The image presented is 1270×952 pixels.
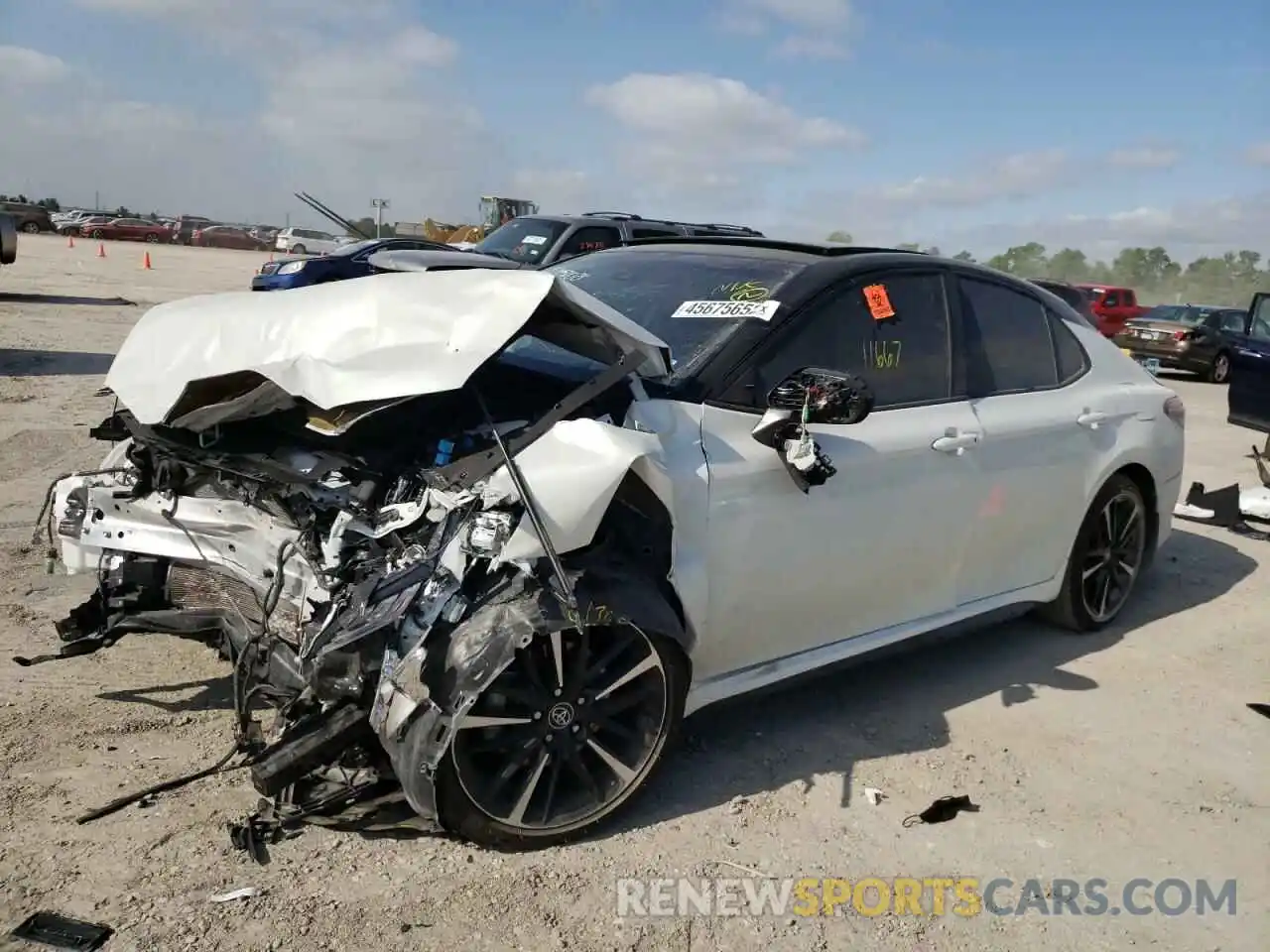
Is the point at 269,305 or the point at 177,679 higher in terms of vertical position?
the point at 269,305

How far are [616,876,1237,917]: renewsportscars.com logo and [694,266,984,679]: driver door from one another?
0.69 metres

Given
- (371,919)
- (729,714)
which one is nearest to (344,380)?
(371,919)

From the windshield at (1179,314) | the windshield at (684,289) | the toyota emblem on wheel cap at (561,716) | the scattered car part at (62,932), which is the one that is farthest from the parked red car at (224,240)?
the scattered car part at (62,932)

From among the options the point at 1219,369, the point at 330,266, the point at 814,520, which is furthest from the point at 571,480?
the point at 1219,369

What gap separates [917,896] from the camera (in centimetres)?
302

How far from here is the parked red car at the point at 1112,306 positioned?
75.6 ft

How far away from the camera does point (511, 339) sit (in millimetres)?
2930

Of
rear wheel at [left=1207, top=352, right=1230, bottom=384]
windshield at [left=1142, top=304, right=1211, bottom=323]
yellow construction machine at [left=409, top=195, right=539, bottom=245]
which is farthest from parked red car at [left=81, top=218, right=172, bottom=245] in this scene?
rear wheel at [left=1207, top=352, right=1230, bottom=384]

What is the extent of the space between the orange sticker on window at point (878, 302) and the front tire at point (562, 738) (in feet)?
5.19

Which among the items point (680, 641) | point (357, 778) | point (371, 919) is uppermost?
point (680, 641)

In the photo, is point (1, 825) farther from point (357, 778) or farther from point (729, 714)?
point (729, 714)

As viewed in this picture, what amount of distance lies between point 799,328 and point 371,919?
2285mm

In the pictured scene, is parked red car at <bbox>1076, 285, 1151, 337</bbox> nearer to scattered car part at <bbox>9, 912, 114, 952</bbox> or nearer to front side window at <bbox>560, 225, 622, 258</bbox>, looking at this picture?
front side window at <bbox>560, 225, 622, 258</bbox>

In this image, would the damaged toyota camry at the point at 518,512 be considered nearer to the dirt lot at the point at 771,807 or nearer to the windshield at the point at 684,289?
the windshield at the point at 684,289
